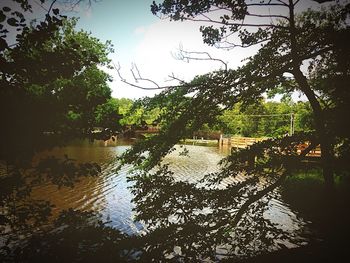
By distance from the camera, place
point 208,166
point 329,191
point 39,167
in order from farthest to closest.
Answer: point 208,166 < point 329,191 < point 39,167

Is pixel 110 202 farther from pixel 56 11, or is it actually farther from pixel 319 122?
pixel 56 11

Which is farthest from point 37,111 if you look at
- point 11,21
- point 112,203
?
point 112,203

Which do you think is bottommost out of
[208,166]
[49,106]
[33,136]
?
[208,166]

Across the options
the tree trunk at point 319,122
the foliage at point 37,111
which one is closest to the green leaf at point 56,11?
the foliage at point 37,111

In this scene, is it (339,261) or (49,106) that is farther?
(339,261)

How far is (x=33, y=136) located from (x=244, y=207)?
172 inches

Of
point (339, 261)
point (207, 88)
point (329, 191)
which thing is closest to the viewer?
point (339, 261)

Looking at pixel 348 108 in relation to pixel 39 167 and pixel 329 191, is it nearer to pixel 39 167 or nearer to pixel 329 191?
pixel 329 191

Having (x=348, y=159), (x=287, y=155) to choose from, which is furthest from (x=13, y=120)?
(x=348, y=159)

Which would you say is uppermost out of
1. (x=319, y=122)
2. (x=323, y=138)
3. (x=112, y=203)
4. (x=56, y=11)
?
(x=56, y=11)

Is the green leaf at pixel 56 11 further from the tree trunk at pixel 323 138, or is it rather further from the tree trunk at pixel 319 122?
the tree trunk at pixel 323 138

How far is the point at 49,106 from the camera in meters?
2.79

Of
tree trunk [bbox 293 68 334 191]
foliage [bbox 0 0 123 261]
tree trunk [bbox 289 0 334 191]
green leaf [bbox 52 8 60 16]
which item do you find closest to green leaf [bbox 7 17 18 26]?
foliage [bbox 0 0 123 261]

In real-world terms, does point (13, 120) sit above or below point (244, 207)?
above
